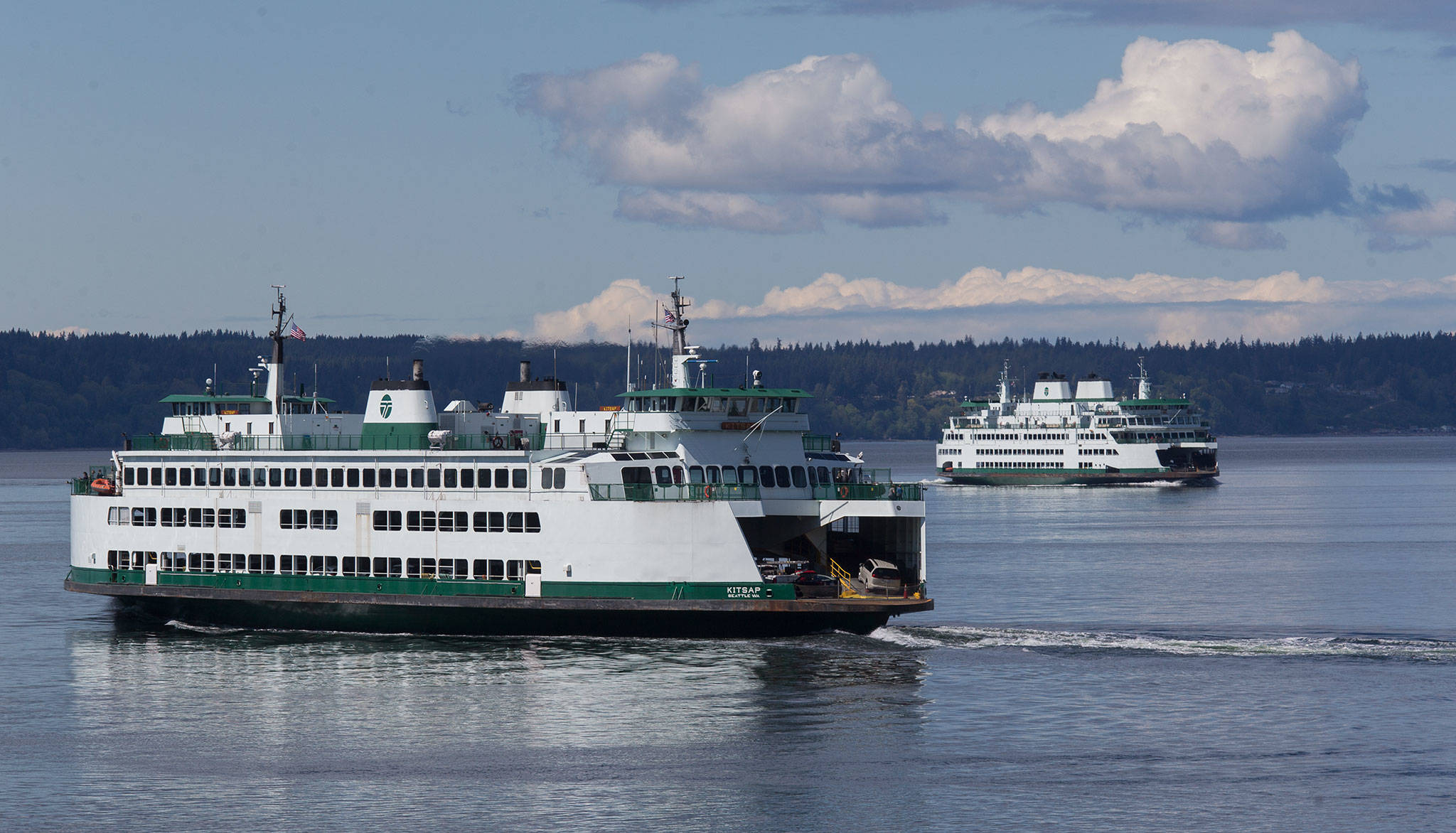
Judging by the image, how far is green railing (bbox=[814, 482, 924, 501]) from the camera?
164 feet

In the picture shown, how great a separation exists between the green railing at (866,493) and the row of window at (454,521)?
891 cm

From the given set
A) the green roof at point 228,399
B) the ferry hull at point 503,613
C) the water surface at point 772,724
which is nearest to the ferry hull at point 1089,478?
the water surface at point 772,724

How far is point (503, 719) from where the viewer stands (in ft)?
131

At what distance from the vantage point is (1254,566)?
79.1 m

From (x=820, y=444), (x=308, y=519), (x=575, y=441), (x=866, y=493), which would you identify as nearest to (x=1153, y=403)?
(x=820, y=444)

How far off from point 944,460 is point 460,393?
4130 inches

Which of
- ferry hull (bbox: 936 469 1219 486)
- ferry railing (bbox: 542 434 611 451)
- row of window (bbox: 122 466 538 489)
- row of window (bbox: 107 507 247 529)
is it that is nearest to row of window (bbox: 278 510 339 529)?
row of window (bbox: 122 466 538 489)

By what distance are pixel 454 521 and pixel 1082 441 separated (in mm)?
123339

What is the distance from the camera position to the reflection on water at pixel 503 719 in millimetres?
33719

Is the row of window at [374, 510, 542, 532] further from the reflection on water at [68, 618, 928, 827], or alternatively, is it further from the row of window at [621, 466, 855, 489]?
the reflection on water at [68, 618, 928, 827]

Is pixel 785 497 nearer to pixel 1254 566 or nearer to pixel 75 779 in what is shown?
pixel 75 779

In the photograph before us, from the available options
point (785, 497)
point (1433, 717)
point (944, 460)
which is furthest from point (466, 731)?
point (944, 460)

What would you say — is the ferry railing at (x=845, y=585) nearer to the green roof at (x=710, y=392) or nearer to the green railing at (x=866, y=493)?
the green railing at (x=866, y=493)

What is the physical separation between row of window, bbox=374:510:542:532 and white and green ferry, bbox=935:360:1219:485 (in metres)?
122
